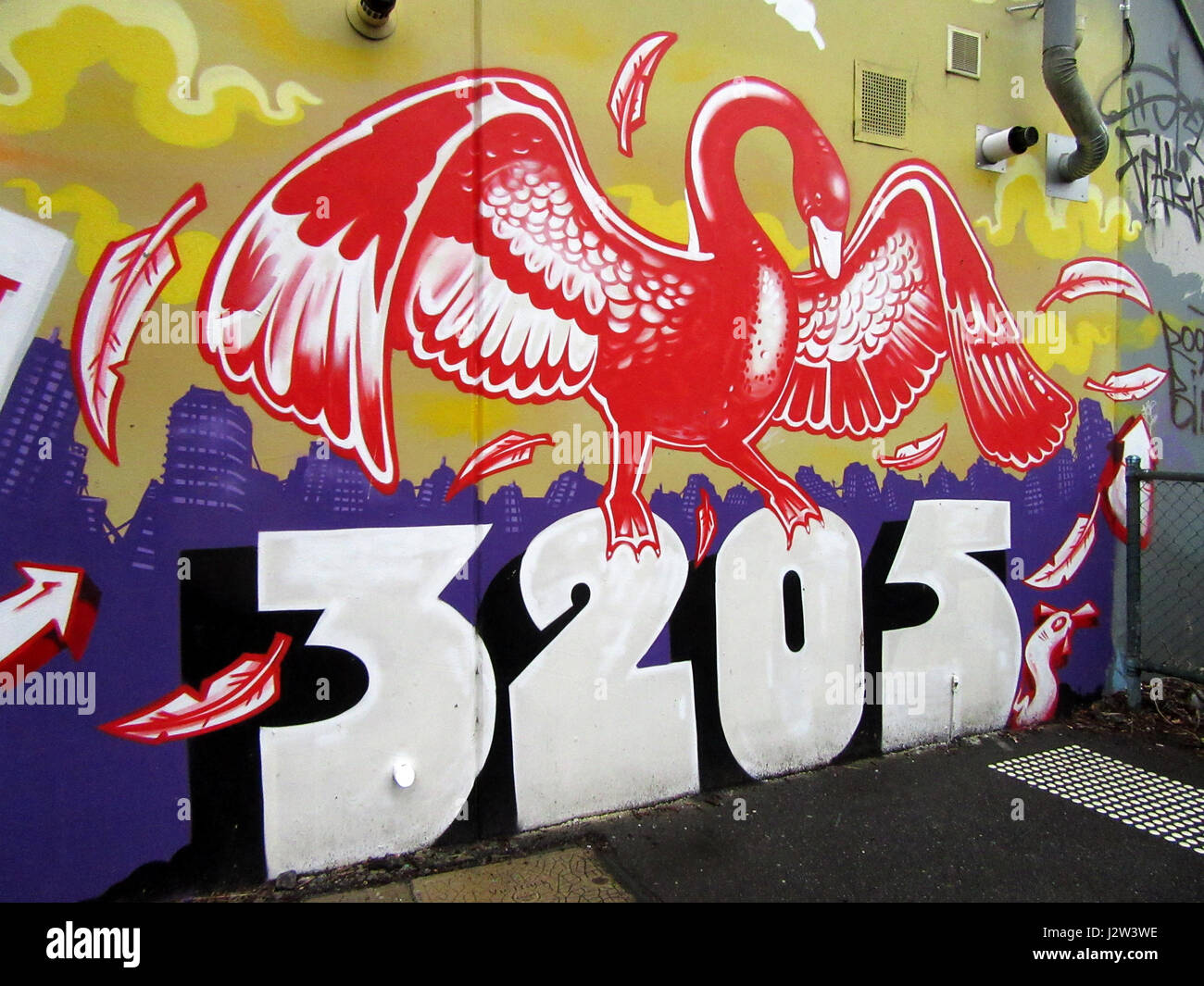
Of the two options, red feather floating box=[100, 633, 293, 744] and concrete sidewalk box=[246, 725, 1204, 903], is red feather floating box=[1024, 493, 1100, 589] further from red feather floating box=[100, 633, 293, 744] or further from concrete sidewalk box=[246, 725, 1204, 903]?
red feather floating box=[100, 633, 293, 744]

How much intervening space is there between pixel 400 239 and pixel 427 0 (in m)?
0.98

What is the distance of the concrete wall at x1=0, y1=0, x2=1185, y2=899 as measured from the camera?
280 centimetres

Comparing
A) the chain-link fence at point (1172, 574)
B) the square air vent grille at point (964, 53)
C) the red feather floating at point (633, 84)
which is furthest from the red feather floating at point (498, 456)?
the chain-link fence at point (1172, 574)

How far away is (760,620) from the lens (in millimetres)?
3951

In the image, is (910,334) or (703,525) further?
(910,334)

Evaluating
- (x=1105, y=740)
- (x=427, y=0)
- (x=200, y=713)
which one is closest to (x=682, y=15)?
(x=427, y=0)

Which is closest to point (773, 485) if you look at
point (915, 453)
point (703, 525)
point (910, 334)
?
point (703, 525)

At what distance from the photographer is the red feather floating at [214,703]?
2869mm

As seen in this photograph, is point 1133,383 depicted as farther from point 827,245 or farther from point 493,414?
point 493,414

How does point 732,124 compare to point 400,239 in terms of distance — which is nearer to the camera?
point 400,239

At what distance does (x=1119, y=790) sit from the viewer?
4.03 meters

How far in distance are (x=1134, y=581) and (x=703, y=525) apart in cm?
315
